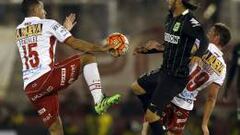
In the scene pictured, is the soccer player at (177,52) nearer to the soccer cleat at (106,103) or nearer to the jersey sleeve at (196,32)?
the jersey sleeve at (196,32)

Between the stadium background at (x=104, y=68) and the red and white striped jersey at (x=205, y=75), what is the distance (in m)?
6.78

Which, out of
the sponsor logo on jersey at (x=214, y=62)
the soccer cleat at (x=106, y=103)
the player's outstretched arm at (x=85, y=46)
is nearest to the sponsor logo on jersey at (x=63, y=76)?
the player's outstretched arm at (x=85, y=46)

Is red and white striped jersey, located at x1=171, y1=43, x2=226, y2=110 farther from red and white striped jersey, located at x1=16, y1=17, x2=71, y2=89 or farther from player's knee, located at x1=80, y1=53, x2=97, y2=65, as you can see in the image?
red and white striped jersey, located at x1=16, y1=17, x2=71, y2=89

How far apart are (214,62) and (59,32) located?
277 centimetres

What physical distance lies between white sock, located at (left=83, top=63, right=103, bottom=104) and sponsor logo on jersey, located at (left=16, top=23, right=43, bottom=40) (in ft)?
2.83

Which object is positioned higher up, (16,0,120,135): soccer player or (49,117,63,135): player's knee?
(16,0,120,135): soccer player

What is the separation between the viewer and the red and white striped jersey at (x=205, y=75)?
51.5 ft

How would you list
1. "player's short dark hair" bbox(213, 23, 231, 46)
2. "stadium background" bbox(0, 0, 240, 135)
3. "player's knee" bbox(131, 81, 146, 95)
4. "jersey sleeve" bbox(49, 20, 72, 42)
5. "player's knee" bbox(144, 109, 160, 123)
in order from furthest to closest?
"stadium background" bbox(0, 0, 240, 135)
"player's short dark hair" bbox(213, 23, 231, 46)
"player's knee" bbox(131, 81, 146, 95)
"player's knee" bbox(144, 109, 160, 123)
"jersey sleeve" bbox(49, 20, 72, 42)

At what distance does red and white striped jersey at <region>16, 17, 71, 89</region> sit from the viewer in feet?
47.4

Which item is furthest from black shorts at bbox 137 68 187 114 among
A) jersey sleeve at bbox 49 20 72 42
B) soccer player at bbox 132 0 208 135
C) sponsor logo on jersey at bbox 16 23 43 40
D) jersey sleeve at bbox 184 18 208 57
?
sponsor logo on jersey at bbox 16 23 43 40

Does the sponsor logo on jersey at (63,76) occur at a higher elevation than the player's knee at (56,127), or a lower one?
higher

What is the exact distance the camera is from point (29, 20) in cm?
1461

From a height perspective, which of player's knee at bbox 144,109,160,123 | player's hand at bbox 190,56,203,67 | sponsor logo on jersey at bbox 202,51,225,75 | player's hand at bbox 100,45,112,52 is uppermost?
player's hand at bbox 100,45,112,52

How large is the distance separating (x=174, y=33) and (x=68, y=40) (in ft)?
5.05
